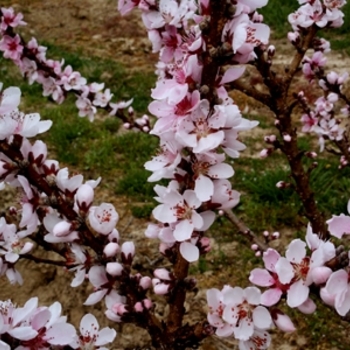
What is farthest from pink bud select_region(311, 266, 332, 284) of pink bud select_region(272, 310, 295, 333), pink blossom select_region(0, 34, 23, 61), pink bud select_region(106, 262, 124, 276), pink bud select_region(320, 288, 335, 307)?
pink blossom select_region(0, 34, 23, 61)

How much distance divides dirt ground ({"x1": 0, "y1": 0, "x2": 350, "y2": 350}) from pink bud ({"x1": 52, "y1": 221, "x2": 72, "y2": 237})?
1.76 m

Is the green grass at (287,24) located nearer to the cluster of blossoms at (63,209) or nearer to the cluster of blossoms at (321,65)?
the cluster of blossoms at (321,65)

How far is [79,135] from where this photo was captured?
5.30 m

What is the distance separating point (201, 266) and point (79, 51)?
4.76 meters

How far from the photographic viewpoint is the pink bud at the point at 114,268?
4.65ft

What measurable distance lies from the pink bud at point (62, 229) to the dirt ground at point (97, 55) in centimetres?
176

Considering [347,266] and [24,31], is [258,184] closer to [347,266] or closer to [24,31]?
[347,266]

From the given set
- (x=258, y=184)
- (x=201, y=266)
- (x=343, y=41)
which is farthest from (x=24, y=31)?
(x=201, y=266)

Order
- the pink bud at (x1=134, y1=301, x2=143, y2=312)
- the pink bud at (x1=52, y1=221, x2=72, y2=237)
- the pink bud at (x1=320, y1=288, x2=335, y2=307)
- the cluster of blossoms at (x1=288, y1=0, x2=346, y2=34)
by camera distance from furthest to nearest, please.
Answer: the cluster of blossoms at (x1=288, y1=0, x2=346, y2=34)
the pink bud at (x1=134, y1=301, x2=143, y2=312)
the pink bud at (x1=52, y1=221, x2=72, y2=237)
the pink bud at (x1=320, y1=288, x2=335, y2=307)

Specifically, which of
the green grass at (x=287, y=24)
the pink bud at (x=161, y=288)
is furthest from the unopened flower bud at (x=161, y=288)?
the green grass at (x=287, y=24)

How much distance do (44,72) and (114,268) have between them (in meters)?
2.14

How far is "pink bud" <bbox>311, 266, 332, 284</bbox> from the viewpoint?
1.15 metres

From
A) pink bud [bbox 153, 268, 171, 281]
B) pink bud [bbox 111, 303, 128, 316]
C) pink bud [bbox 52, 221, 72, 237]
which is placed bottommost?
pink bud [bbox 111, 303, 128, 316]

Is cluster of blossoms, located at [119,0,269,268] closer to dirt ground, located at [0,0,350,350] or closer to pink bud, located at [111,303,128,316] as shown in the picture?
pink bud, located at [111,303,128,316]
